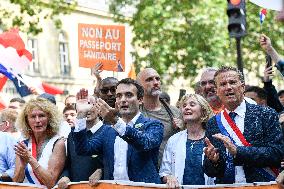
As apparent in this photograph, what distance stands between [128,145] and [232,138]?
1012mm

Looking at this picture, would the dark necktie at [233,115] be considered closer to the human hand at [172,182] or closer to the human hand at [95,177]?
the human hand at [172,182]

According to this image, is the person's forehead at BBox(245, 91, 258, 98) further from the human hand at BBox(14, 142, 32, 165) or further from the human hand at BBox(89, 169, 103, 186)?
the human hand at BBox(14, 142, 32, 165)

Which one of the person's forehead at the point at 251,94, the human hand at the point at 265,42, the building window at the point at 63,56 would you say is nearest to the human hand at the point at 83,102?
the human hand at the point at 265,42

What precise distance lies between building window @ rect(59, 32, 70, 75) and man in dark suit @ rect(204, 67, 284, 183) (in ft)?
112

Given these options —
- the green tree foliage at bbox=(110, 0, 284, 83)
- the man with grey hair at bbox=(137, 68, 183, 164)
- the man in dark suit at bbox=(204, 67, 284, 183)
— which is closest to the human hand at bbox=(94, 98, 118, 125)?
the man in dark suit at bbox=(204, 67, 284, 183)

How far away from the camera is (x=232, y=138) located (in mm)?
7336

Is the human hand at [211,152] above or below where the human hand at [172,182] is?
above

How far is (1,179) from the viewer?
347 inches

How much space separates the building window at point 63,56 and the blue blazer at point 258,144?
34.3m

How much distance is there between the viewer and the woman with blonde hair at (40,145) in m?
8.31

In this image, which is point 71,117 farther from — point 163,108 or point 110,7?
point 110,7

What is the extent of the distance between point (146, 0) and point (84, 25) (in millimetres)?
18016

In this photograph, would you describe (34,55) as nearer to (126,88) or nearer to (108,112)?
(126,88)

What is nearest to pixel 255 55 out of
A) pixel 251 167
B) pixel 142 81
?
pixel 142 81
